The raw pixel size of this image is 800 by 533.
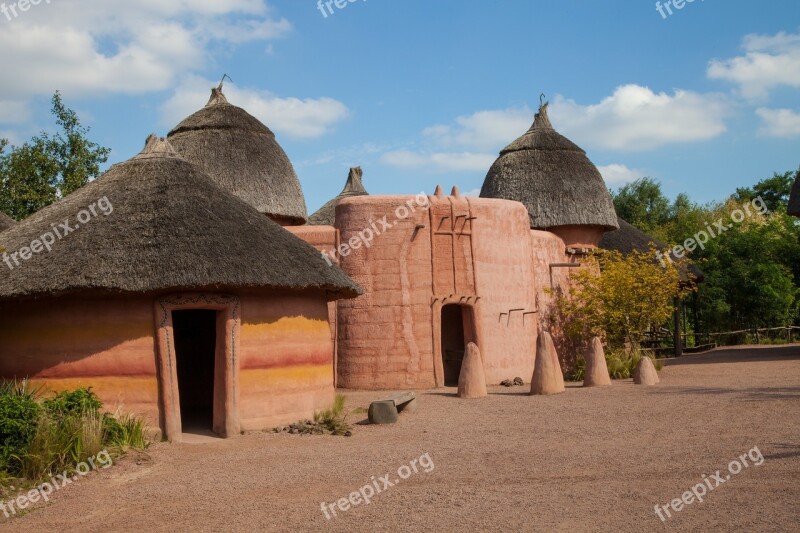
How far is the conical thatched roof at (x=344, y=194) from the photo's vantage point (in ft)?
89.8

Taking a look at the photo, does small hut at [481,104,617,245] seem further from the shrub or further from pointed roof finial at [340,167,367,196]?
pointed roof finial at [340,167,367,196]

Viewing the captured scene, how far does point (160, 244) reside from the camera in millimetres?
11797

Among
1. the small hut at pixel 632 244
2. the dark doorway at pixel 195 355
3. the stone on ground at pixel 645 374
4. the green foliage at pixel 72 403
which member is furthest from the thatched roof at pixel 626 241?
the green foliage at pixel 72 403

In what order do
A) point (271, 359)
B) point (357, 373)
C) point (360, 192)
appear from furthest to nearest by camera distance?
point (360, 192) < point (357, 373) < point (271, 359)

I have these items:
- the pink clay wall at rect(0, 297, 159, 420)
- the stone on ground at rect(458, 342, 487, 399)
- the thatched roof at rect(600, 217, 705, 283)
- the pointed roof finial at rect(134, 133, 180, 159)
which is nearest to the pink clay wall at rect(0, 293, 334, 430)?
the pink clay wall at rect(0, 297, 159, 420)

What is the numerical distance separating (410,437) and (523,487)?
3.42m

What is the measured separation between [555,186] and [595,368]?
318 inches

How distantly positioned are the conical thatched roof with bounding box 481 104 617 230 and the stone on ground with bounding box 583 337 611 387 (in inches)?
270

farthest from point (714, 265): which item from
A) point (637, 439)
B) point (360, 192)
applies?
point (637, 439)

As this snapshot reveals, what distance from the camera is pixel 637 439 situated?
10.5 meters

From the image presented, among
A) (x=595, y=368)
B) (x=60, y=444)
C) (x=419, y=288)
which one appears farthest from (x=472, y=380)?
(x=60, y=444)

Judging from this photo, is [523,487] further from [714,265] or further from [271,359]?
[714,265]

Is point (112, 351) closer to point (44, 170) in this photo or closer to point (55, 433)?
point (55, 433)

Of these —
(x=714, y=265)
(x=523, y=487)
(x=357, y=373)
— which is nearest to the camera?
(x=523, y=487)
